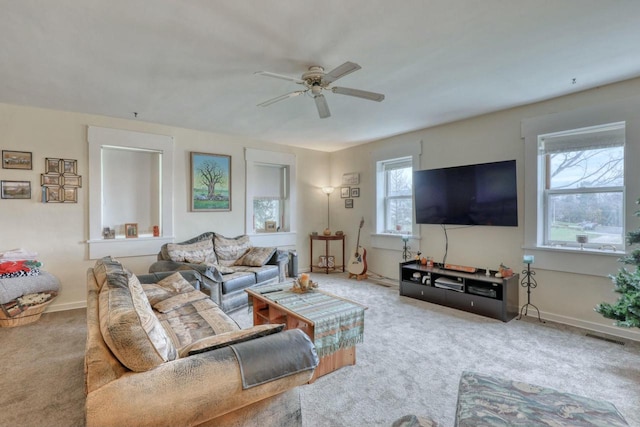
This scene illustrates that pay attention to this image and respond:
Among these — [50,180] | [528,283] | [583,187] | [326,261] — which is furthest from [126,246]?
[583,187]

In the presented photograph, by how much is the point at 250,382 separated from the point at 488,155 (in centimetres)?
391

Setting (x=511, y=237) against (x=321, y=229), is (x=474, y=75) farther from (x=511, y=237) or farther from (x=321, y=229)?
(x=321, y=229)

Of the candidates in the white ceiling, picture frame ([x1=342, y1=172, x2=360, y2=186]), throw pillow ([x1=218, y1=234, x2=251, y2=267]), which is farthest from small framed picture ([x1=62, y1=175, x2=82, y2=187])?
picture frame ([x1=342, y1=172, x2=360, y2=186])

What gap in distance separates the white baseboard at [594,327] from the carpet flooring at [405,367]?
0.11 m

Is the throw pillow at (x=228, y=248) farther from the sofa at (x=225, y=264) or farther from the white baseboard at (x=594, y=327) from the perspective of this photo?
the white baseboard at (x=594, y=327)

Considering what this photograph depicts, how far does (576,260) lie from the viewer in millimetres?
3230

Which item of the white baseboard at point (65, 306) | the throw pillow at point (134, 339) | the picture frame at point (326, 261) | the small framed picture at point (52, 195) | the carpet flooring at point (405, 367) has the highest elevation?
the small framed picture at point (52, 195)

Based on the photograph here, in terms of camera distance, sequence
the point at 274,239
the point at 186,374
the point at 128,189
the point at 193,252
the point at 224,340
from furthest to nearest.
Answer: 1. the point at 274,239
2. the point at 128,189
3. the point at 193,252
4. the point at 224,340
5. the point at 186,374

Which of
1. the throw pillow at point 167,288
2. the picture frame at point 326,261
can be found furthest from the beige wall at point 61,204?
the picture frame at point 326,261

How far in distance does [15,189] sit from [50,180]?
1.10 feet

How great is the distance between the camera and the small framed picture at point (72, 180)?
3.79 metres

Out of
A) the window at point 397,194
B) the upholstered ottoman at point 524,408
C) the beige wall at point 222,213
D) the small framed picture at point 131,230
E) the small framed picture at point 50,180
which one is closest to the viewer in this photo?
the upholstered ottoman at point 524,408

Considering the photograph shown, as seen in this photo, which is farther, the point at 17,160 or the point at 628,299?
the point at 17,160

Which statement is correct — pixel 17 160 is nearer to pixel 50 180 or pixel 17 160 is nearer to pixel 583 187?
pixel 50 180
